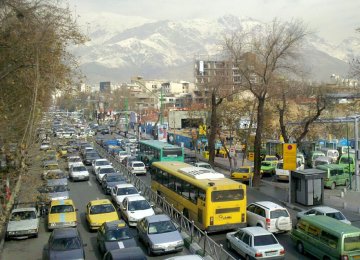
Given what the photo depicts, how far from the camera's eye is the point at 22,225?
20078 mm

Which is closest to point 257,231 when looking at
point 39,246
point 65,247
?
point 65,247

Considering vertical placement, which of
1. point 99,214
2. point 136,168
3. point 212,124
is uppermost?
point 212,124

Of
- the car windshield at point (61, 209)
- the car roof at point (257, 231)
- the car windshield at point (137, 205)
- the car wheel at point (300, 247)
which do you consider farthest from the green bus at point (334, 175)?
the car windshield at point (61, 209)

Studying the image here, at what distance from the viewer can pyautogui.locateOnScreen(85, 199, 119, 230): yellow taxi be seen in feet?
68.2

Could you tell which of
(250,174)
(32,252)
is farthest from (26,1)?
(250,174)

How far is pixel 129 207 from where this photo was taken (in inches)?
858

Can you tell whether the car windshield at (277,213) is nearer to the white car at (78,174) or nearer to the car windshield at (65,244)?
the car windshield at (65,244)

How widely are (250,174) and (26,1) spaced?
2277 cm

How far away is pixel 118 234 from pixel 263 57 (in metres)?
20.0

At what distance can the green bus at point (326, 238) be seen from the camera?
49.2 ft

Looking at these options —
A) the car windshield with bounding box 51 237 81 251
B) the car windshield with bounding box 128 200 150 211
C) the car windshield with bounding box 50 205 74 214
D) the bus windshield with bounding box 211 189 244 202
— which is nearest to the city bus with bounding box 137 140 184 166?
the car windshield with bounding box 128 200 150 211

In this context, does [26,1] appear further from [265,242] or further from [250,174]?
[250,174]

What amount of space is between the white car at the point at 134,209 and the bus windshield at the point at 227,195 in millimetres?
4135

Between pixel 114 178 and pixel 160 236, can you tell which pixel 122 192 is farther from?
pixel 160 236
